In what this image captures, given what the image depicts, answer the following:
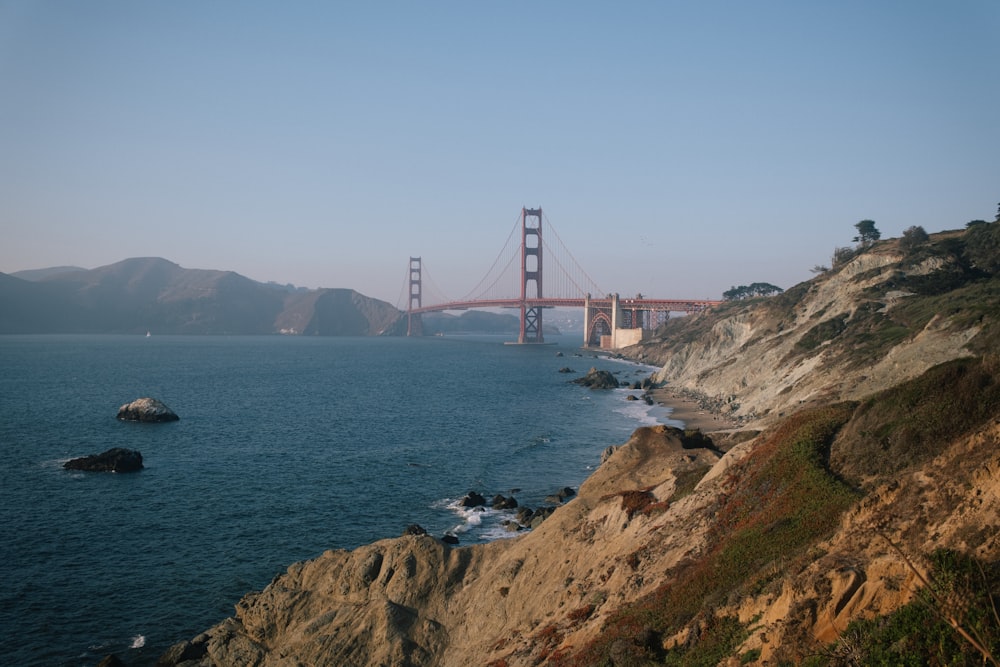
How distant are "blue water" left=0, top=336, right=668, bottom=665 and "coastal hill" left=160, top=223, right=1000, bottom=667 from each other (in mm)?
4451

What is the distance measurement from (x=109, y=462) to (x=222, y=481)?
312 inches

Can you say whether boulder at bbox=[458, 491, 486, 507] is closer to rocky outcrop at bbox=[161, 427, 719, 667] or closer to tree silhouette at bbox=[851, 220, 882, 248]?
rocky outcrop at bbox=[161, 427, 719, 667]

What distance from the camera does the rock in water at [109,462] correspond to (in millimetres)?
41906

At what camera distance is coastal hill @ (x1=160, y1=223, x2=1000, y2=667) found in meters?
10.1

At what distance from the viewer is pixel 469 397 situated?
261 ft

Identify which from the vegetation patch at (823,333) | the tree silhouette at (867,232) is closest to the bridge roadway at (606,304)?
the tree silhouette at (867,232)

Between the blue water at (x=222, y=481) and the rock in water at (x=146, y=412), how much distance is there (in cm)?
128

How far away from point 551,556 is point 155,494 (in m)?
26.3

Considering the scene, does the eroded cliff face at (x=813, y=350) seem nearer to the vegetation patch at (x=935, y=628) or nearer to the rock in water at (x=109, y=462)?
the vegetation patch at (x=935, y=628)

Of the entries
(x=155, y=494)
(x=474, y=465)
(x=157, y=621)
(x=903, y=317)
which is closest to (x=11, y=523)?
(x=155, y=494)

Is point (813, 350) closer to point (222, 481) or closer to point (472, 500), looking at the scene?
point (472, 500)

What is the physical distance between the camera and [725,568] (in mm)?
14992

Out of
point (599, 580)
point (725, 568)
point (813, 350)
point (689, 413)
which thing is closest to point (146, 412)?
point (689, 413)

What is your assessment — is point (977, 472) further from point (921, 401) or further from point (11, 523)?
point (11, 523)
